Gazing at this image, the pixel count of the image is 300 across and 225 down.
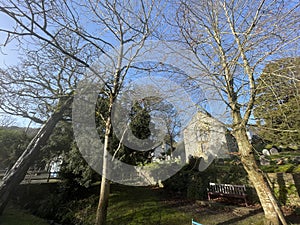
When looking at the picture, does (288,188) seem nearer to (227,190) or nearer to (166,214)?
(227,190)

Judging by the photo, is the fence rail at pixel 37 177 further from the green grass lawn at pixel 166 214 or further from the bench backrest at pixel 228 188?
the bench backrest at pixel 228 188

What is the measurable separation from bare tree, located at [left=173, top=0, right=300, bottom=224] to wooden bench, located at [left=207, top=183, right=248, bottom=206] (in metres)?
2.91

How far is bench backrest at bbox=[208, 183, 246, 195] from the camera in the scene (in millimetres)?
5592

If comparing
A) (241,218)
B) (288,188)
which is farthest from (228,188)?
(288,188)

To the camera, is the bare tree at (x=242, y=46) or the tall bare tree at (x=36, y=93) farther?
the tall bare tree at (x=36, y=93)

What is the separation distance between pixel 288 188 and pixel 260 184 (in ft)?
11.4

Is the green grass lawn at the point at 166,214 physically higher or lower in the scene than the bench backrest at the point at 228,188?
lower

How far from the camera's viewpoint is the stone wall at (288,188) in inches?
193

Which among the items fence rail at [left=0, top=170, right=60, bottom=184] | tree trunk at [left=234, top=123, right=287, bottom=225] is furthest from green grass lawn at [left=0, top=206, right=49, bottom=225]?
tree trunk at [left=234, top=123, right=287, bottom=225]

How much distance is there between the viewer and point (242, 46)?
288 cm

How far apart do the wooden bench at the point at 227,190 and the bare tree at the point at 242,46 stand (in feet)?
9.53

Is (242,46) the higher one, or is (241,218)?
(242,46)

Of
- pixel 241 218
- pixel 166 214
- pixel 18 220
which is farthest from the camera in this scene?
pixel 18 220

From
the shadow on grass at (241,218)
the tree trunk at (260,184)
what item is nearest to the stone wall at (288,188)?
the shadow on grass at (241,218)
